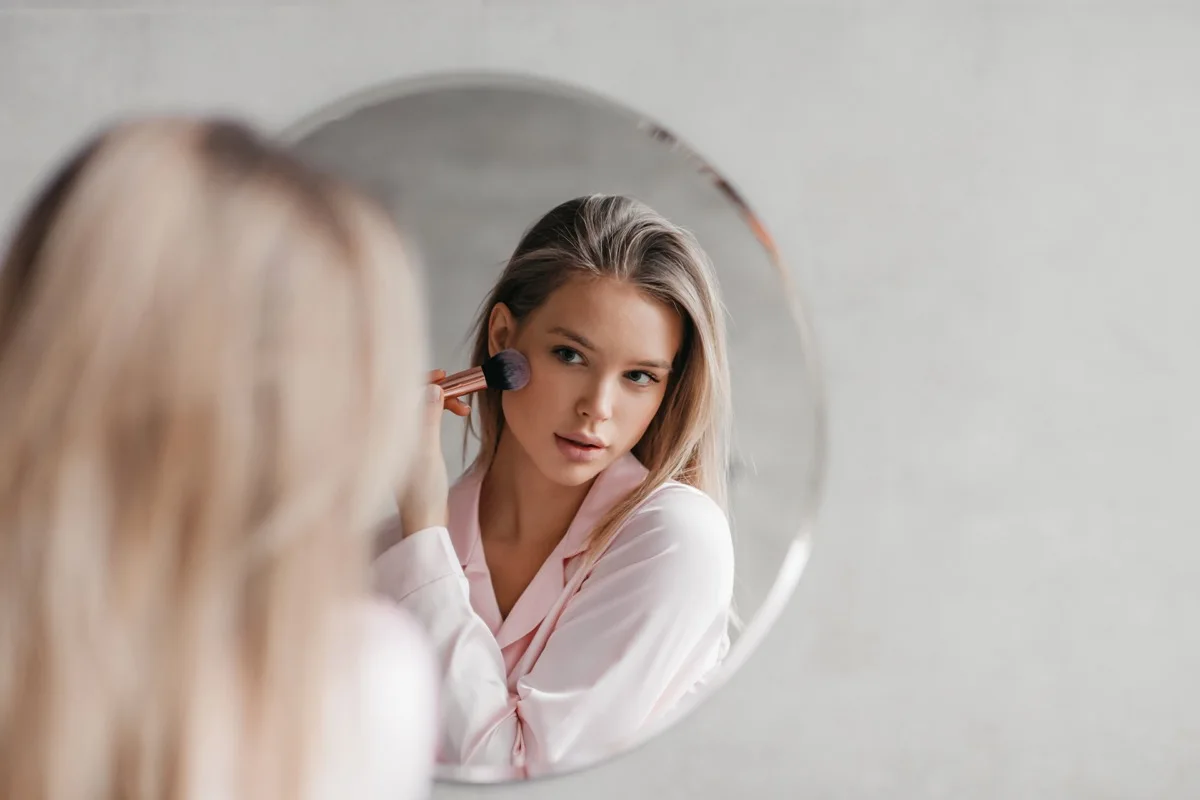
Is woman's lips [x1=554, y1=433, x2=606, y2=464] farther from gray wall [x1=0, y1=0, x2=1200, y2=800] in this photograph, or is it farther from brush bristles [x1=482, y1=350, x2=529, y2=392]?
gray wall [x1=0, y1=0, x2=1200, y2=800]

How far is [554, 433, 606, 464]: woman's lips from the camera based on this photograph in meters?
0.90

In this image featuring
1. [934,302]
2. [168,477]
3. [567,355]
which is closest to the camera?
[168,477]

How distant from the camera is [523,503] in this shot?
2.99ft

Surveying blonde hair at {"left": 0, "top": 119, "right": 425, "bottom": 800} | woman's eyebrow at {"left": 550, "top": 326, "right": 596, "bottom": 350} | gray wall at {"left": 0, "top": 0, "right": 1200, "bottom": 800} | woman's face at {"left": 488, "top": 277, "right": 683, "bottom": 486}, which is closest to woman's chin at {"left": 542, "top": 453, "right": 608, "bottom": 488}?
woman's face at {"left": 488, "top": 277, "right": 683, "bottom": 486}

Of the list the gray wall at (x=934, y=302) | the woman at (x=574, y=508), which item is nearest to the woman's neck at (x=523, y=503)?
the woman at (x=574, y=508)

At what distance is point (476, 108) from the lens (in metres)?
0.97

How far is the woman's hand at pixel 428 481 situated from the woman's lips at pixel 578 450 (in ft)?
0.29

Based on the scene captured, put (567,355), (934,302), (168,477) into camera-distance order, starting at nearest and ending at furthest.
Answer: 1. (168,477)
2. (567,355)
3. (934,302)

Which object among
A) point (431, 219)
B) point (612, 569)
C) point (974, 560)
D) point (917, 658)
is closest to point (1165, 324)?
point (974, 560)

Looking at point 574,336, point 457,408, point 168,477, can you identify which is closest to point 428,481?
point 457,408

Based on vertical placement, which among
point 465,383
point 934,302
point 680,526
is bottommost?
point 680,526

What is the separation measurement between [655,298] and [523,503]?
21 centimetres

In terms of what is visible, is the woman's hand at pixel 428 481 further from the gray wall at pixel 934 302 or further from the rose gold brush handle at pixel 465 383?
the gray wall at pixel 934 302

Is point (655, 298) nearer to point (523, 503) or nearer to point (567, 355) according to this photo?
point (567, 355)
